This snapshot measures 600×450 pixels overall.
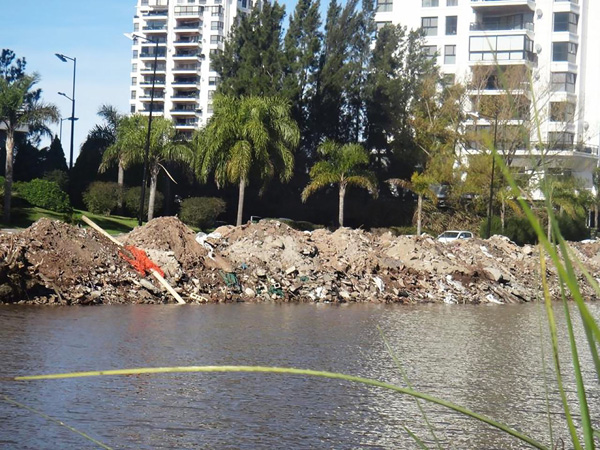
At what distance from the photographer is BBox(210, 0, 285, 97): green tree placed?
5450 centimetres

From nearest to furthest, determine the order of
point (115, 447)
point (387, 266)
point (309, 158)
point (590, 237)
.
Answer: point (115, 447) < point (387, 266) < point (309, 158) < point (590, 237)

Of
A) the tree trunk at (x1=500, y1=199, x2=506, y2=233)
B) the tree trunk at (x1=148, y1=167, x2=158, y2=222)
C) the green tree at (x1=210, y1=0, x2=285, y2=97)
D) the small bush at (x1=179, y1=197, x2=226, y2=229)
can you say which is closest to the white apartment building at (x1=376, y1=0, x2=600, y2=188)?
the tree trunk at (x1=500, y1=199, x2=506, y2=233)

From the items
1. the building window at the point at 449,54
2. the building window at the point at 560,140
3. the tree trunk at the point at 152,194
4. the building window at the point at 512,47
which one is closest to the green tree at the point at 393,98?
the building window at the point at 560,140

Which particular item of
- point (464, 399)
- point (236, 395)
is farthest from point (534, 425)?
point (236, 395)

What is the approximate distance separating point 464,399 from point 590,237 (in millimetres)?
56362

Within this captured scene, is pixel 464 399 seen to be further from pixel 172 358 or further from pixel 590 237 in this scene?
pixel 590 237

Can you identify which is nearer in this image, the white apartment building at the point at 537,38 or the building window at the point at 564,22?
the white apartment building at the point at 537,38

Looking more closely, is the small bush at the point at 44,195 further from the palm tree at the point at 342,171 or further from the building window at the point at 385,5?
the building window at the point at 385,5

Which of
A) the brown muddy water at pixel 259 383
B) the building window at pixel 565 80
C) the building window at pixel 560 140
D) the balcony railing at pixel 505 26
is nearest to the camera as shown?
the brown muddy water at pixel 259 383

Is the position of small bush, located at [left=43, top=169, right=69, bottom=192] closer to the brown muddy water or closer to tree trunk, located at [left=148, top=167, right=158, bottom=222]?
tree trunk, located at [left=148, top=167, right=158, bottom=222]

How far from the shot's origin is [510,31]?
71.4m

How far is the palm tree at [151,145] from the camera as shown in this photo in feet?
160

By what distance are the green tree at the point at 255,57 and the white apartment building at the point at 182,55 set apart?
52300 millimetres

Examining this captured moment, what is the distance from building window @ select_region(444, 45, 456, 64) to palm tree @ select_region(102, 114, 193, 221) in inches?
1334
